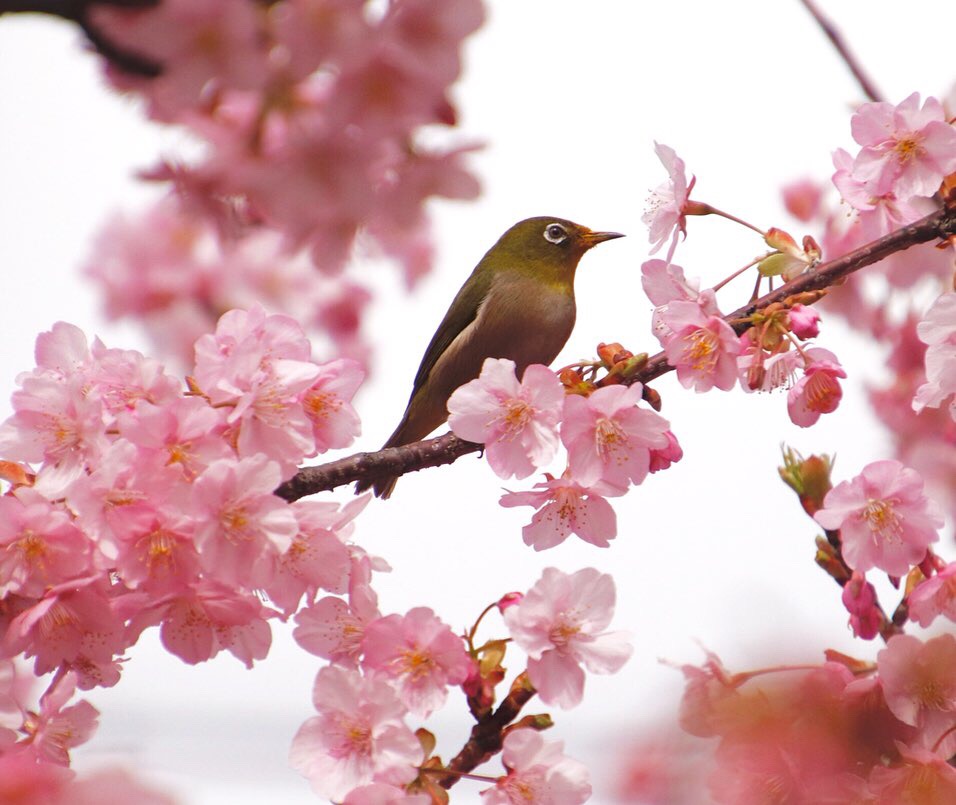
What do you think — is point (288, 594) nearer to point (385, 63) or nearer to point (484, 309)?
point (385, 63)

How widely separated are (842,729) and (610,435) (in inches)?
35.6

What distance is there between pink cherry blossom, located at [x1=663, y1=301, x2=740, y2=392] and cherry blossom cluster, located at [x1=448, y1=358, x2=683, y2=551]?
127 mm

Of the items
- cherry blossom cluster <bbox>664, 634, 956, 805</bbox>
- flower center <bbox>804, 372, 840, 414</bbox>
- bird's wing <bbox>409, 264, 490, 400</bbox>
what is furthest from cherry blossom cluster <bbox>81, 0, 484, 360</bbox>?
bird's wing <bbox>409, 264, 490, 400</bbox>

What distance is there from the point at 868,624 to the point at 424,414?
7.65 ft

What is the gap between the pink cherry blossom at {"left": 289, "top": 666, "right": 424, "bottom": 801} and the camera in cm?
227

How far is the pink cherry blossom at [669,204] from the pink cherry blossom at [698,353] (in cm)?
28

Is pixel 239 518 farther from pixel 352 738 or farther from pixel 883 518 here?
pixel 883 518

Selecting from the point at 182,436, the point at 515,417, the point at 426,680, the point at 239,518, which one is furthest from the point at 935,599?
the point at 182,436

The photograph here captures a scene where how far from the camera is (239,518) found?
217 cm

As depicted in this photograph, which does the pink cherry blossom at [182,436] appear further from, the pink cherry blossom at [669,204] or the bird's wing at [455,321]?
the bird's wing at [455,321]

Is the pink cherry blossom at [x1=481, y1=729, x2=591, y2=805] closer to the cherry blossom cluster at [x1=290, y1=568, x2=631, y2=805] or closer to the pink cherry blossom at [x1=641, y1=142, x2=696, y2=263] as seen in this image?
the cherry blossom cluster at [x1=290, y1=568, x2=631, y2=805]

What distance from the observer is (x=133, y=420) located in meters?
2.20

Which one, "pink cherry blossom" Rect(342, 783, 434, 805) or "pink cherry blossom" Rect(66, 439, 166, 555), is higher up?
"pink cherry blossom" Rect(66, 439, 166, 555)

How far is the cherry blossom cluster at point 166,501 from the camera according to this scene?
2193 millimetres
